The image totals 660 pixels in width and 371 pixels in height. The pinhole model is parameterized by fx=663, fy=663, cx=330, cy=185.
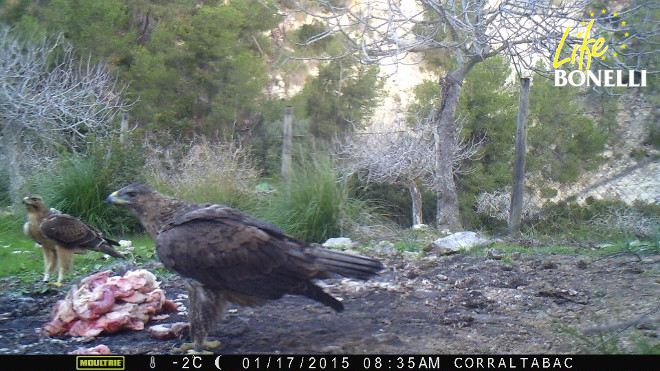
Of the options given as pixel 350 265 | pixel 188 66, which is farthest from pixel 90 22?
pixel 350 265

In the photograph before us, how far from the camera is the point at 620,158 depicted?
1403 cm

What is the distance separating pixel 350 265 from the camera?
4.54m

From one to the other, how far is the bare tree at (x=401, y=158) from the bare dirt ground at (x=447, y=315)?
5.41 metres

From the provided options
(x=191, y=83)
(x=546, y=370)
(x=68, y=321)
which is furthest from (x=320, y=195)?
(x=191, y=83)

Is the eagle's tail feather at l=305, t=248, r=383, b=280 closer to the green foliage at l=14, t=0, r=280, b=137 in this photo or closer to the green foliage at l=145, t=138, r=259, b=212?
the green foliage at l=145, t=138, r=259, b=212

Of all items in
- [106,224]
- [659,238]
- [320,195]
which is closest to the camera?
[659,238]

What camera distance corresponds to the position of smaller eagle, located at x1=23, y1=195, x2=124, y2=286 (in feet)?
22.4

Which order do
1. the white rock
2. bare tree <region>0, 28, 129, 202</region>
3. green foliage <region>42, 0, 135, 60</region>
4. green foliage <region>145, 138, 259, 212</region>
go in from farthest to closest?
green foliage <region>42, 0, 135, 60</region>
bare tree <region>0, 28, 129, 202</region>
green foliage <region>145, 138, 259, 212</region>
the white rock

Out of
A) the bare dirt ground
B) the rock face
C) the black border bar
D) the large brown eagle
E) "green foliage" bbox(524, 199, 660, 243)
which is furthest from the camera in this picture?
"green foliage" bbox(524, 199, 660, 243)

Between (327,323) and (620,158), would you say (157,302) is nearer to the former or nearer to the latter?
(327,323)

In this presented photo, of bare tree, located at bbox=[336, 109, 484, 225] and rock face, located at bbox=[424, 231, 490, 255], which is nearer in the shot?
rock face, located at bbox=[424, 231, 490, 255]

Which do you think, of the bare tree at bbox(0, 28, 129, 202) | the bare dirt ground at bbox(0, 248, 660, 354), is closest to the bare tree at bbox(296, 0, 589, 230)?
the bare dirt ground at bbox(0, 248, 660, 354)

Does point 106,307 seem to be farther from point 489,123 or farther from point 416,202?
point 489,123

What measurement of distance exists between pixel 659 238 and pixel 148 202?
430cm
